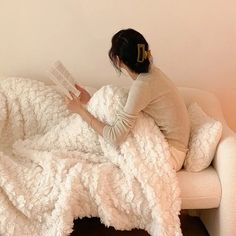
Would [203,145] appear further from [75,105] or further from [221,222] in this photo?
[75,105]

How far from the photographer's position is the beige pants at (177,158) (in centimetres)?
181

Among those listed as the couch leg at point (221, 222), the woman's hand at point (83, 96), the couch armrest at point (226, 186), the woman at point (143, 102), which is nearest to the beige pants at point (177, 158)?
the woman at point (143, 102)

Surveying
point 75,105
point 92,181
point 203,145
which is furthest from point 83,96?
point 203,145

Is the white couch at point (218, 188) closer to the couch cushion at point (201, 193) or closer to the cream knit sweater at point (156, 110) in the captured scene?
the couch cushion at point (201, 193)

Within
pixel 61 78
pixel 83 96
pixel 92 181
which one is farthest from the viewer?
pixel 83 96

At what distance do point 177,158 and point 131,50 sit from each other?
21.5 inches

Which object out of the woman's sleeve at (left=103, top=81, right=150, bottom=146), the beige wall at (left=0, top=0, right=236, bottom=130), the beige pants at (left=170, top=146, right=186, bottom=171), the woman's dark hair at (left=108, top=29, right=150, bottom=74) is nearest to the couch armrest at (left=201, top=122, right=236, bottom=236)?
the beige pants at (left=170, top=146, right=186, bottom=171)

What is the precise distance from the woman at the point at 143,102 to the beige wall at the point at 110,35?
52cm

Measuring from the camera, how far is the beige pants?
1.81 metres

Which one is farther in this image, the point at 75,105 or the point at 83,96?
the point at 83,96

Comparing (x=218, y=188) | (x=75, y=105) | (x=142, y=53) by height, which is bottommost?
(x=218, y=188)

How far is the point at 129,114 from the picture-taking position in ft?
5.73

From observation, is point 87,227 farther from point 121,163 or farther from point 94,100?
point 94,100

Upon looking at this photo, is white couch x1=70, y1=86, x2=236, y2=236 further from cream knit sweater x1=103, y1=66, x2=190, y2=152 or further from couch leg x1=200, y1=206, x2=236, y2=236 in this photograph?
cream knit sweater x1=103, y1=66, x2=190, y2=152
